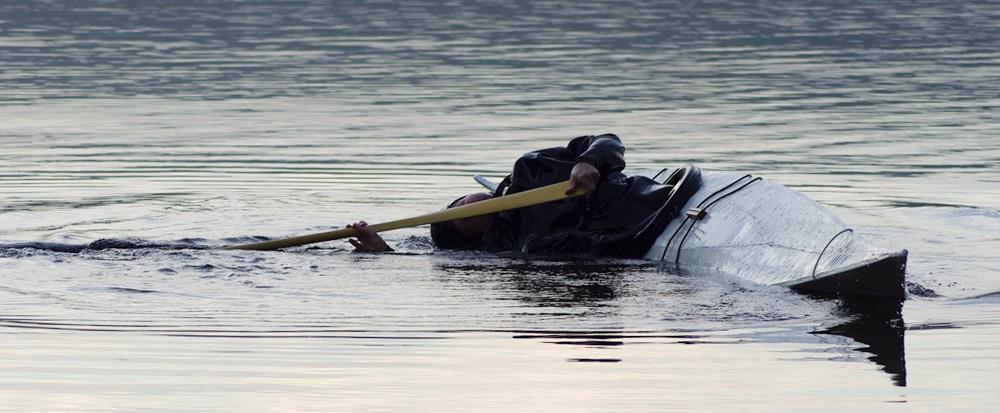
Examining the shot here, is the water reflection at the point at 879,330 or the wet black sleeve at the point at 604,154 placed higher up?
the wet black sleeve at the point at 604,154

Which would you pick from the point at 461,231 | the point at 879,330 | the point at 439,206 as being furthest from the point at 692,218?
the point at 439,206

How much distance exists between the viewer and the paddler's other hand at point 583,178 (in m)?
10.2

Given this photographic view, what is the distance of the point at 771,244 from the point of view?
9.57m

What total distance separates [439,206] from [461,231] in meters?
2.05

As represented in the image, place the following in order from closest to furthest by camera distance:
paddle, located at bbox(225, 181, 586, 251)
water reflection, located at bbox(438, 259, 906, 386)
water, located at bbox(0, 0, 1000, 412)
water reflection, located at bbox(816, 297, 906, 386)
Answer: water, located at bbox(0, 0, 1000, 412) → water reflection, located at bbox(816, 297, 906, 386) → water reflection, located at bbox(438, 259, 906, 386) → paddle, located at bbox(225, 181, 586, 251)

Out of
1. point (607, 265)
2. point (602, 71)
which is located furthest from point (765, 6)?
point (607, 265)

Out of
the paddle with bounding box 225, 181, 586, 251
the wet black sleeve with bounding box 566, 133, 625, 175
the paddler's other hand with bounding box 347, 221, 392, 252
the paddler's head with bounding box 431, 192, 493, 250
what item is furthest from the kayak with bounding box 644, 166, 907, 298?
the paddler's other hand with bounding box 347, 221, 392, 252

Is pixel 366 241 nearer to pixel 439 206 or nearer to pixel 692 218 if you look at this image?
pixel 692 218

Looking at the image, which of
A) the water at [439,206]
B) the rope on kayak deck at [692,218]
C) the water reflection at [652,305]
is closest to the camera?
the water at [439,206]

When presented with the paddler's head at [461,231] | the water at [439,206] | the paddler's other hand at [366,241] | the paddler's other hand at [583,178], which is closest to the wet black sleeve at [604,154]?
the paddler's other hand at [583,178]

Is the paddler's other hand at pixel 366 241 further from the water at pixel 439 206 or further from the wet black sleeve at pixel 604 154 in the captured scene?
the wet black sleeve at pixel 604 154

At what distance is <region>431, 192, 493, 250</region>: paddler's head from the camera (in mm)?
10875

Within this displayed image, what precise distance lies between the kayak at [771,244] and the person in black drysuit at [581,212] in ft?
0.46

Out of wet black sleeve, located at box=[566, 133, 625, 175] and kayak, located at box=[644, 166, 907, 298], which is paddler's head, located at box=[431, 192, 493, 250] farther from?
kayak, located at box=[644, 166, 907, 298]
